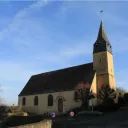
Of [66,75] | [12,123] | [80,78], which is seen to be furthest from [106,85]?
[12,123]

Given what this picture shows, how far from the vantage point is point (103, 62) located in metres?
37.6

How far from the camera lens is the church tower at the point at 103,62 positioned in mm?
36844

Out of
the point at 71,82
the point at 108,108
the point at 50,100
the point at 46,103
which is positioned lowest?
the point at 108,108

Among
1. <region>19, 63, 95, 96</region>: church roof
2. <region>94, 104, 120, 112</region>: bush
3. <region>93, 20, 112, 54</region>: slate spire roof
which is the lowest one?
<region>94, 104, 120, 112</region>: bush

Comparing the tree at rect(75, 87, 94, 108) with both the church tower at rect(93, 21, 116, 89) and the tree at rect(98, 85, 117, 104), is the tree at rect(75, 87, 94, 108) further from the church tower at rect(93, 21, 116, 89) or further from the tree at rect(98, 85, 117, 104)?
the church tower at rect(93, 21, 116, 89)

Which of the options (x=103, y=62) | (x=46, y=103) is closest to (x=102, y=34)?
(x=103, y=62)

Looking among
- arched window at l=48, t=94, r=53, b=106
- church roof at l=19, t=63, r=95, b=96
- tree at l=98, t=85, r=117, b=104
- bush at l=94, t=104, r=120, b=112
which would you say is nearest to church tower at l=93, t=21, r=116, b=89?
church roof at l=19, t=63, r=95, b=96

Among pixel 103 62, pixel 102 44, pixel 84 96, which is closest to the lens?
pixel 84 96

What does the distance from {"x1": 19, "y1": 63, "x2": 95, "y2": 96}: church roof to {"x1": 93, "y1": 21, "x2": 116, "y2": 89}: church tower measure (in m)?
1.36

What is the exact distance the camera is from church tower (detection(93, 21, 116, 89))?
121 ft

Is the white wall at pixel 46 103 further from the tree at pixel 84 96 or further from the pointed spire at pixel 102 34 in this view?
the pointed spire at pixel 102 34

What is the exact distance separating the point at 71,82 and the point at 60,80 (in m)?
3.41

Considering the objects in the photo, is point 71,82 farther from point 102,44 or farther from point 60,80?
point 102,44

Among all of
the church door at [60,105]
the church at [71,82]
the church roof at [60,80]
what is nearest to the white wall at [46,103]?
the church at [71,82]
